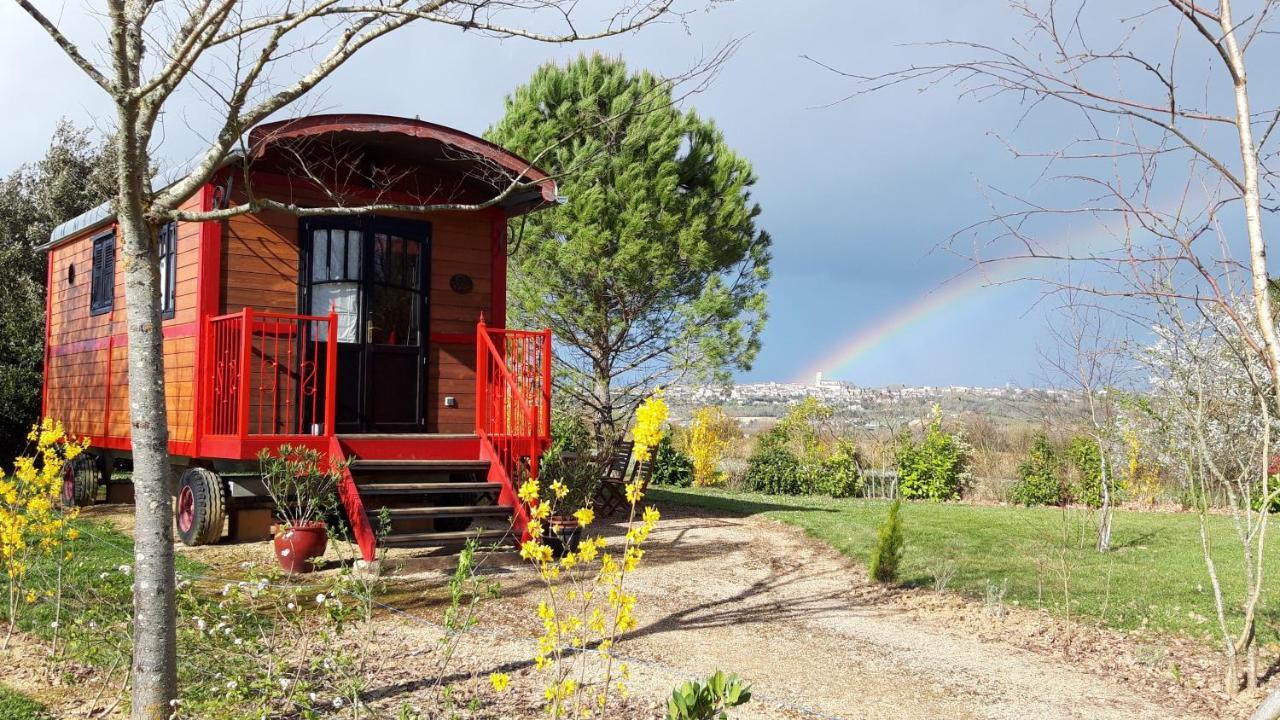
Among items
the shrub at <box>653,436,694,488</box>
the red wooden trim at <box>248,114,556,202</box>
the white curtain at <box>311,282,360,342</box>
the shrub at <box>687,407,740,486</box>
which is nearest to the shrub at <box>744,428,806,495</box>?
the shrub at <box>687,407,740,486</box>

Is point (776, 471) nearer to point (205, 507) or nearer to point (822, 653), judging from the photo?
point (205, 507)

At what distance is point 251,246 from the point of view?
859cm

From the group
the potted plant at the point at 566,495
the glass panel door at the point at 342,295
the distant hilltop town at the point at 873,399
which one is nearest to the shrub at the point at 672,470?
the distant hilltop town at the point at 873,399

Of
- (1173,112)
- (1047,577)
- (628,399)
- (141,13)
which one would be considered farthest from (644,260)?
(1173,112)

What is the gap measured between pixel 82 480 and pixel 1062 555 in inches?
416

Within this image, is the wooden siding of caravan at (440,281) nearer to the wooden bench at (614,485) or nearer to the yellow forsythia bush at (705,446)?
the wooden bench at (614,485)

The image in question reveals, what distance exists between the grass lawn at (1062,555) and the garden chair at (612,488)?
141 cm

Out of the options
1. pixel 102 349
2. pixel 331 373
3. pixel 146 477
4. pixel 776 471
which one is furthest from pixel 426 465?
pixel 776 471

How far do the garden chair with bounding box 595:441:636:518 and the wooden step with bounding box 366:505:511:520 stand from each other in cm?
335

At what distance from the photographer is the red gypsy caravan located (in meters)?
7.98

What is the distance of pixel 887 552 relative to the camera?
7.43m

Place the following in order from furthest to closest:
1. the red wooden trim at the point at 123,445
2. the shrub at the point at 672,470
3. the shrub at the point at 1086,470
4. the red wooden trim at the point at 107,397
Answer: the shrub at the point at 672,470, the shrub at the point at 1086,470, the red wooden trim at the point at 107,397, the red wooden trim at the point at 123,445

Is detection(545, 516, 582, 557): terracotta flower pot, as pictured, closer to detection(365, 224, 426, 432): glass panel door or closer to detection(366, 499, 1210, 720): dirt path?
detection(366, 499, 1210, 720): dirt path

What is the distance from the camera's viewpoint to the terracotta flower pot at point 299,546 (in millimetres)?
6711
